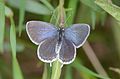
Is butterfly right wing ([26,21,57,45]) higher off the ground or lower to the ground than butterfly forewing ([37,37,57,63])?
higher

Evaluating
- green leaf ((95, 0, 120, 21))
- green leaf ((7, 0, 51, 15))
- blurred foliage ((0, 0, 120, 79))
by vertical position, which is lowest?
blurred foliage ((0, 0, 120, 79))

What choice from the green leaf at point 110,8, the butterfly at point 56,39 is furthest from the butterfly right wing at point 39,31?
the green leaf at point 110,8

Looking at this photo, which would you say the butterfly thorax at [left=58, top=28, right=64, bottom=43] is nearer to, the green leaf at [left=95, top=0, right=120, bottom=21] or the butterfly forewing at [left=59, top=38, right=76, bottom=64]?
the butterfly forewing at [left=59, top=38, right=76, bottom=64]

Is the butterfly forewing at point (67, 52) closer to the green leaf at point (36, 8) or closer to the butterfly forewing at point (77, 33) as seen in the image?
the butterfly forewing at point (77, 33)

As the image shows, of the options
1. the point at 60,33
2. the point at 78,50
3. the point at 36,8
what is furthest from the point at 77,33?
the point at 78,50

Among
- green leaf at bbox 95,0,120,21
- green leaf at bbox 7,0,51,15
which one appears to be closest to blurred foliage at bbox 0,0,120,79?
green leaf at bbox 7,0,51,15

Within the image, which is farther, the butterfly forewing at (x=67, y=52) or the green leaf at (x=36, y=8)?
the green leaf at (x=36, y=8)

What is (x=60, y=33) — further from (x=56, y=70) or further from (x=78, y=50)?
(x=78, y=50)
